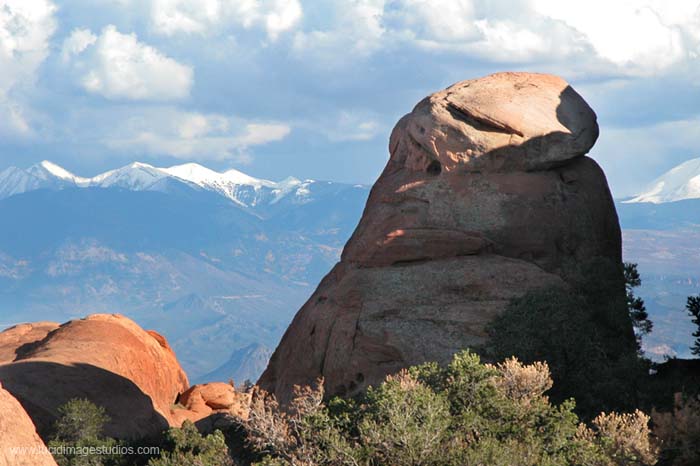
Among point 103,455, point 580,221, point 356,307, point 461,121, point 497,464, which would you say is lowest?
point 103,455

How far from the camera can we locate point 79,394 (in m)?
51.8

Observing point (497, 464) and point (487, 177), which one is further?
point (487, 177)

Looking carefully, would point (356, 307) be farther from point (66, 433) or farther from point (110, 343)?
point (110, 343)

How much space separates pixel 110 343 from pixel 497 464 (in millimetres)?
39746

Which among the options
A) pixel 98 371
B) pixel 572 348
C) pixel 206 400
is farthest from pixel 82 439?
pixel 206 400

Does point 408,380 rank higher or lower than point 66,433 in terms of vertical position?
higher

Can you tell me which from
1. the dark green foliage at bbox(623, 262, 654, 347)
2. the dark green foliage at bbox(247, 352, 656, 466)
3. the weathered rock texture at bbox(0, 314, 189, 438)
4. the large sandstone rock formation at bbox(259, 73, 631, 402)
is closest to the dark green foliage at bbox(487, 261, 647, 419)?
the large sandstone rock formation at bbox(259, 73, 631, 402)

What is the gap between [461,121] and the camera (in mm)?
47594

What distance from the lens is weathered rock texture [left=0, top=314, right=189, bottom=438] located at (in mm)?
50156

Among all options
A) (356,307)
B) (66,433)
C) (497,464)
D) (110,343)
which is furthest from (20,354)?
(497,464)

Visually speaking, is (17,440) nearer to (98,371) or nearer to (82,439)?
(82,439)

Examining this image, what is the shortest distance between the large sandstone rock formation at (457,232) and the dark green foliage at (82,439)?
7.39 meters

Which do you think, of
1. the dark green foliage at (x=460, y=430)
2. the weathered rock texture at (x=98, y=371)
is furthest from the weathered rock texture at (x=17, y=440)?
the weathered rock texture at (x=98, y=371)

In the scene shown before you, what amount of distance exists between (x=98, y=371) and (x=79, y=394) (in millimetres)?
3298
